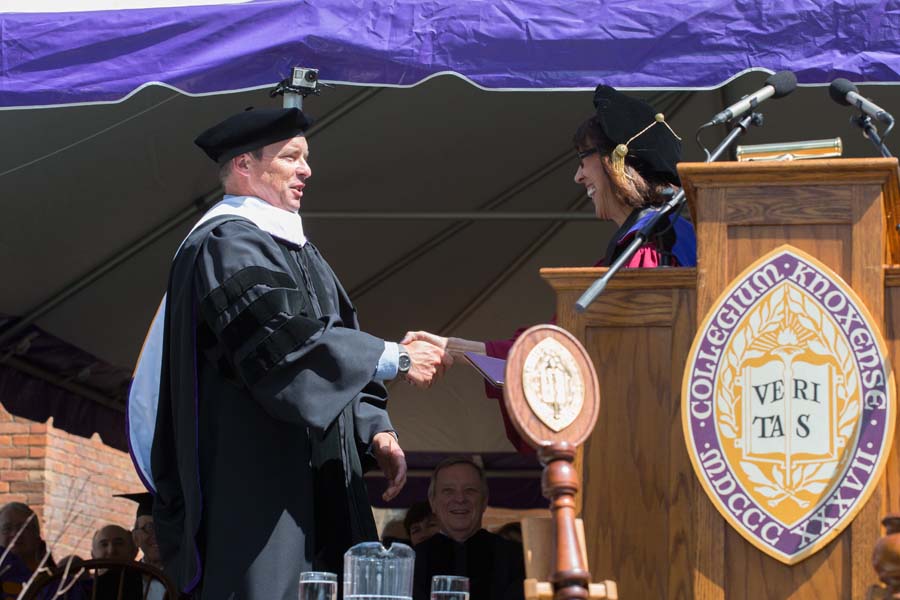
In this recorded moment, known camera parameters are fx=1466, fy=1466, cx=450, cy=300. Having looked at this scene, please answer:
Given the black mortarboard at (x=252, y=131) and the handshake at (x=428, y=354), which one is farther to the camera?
the black mortarboard at (x=252, y=131)

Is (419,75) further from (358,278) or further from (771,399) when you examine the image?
(358,278)

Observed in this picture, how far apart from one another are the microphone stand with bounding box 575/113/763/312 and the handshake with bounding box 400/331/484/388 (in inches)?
27.8

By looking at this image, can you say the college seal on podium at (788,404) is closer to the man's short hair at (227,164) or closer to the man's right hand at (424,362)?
the man's right hand at (424,362)

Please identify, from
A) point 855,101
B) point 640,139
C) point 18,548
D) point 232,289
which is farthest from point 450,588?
point 18,548

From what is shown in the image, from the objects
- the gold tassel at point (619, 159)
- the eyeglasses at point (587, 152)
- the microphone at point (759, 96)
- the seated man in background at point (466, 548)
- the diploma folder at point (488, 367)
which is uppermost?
the eyeglasses at point (587, 152)

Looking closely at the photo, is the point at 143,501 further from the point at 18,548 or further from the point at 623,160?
the point at 623,160

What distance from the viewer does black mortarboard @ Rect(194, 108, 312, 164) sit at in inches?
160

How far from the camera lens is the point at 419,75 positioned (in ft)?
14.6

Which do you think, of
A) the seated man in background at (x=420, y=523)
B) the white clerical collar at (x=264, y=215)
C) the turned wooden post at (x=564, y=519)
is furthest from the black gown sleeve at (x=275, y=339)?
the seated man in background at (x=420, y=523)

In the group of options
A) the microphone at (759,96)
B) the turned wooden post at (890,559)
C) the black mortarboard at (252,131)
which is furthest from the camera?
the black mortarboard at (252,131)

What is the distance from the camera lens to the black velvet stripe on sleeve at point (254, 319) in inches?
141

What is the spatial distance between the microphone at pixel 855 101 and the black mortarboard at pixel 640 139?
0.74 m

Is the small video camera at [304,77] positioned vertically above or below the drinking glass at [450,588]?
above

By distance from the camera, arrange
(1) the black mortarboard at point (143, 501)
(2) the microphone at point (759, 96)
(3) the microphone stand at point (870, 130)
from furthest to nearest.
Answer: (1) the black mortarboard at point (143, 501) < (2) the microphone at point (759, 96) < (3) the microphone stand at point (870, 130)
